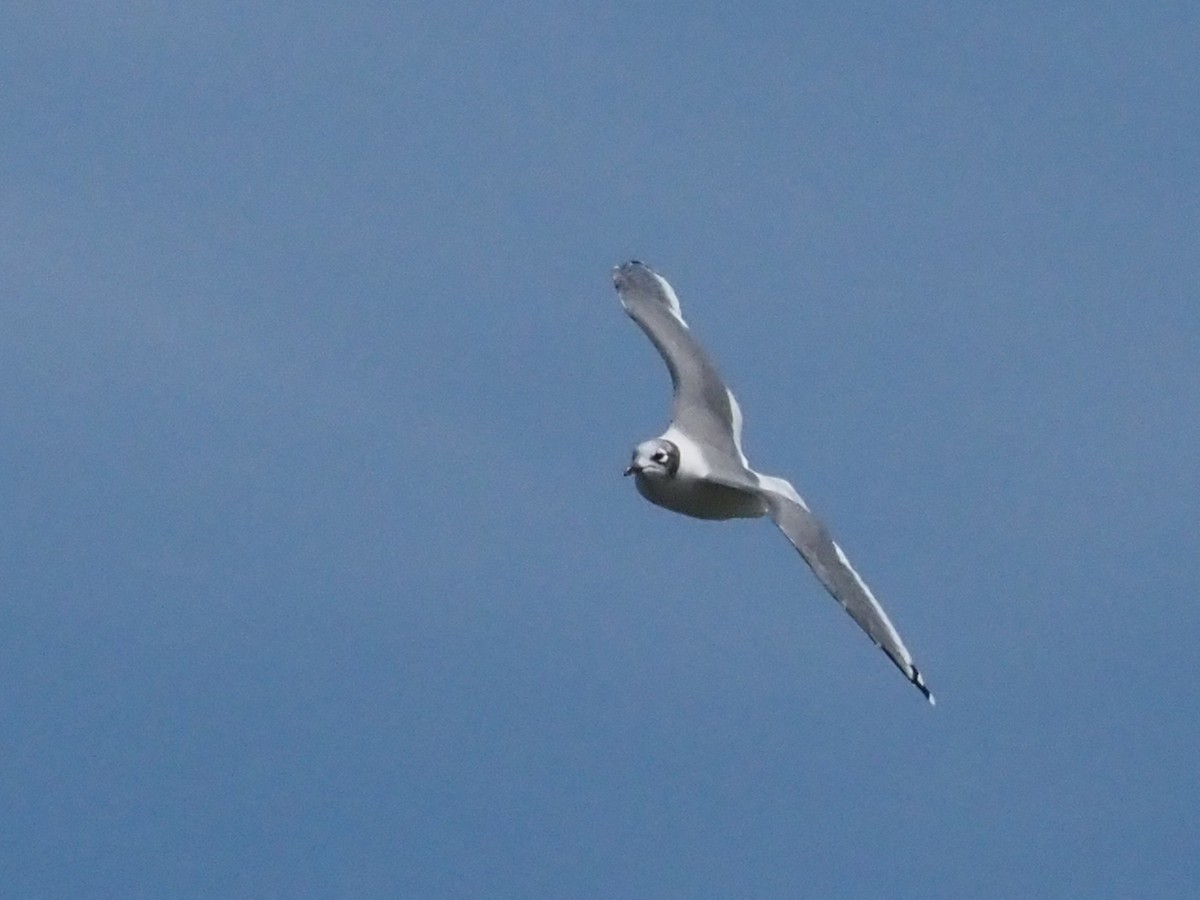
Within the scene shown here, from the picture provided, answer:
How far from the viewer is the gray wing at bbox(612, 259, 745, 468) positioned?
22984mm

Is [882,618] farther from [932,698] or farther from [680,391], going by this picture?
[680,391]

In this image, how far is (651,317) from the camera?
24.8 m

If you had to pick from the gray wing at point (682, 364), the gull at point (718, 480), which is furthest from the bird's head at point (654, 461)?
the gray wing at point (682, 364)

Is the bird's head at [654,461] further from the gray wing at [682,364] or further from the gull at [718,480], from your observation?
the gray wing at [682,364]

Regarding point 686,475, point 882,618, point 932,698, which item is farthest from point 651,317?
point 932,698

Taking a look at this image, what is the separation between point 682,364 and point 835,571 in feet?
13.9

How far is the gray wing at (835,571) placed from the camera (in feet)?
64.2

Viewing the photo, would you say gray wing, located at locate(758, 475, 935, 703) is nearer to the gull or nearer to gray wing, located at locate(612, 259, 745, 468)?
the gull

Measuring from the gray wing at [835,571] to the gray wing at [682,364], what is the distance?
1.36 metres

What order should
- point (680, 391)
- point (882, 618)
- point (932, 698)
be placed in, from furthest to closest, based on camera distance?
point (680, 391) < point (882, 618) < point (932, 698)

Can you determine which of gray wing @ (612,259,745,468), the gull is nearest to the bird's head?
the gull

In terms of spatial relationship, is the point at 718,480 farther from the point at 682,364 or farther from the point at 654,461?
the point at 682,364

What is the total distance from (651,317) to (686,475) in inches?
150

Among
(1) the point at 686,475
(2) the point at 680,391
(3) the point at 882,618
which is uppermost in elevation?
(2) the point at 680,391
